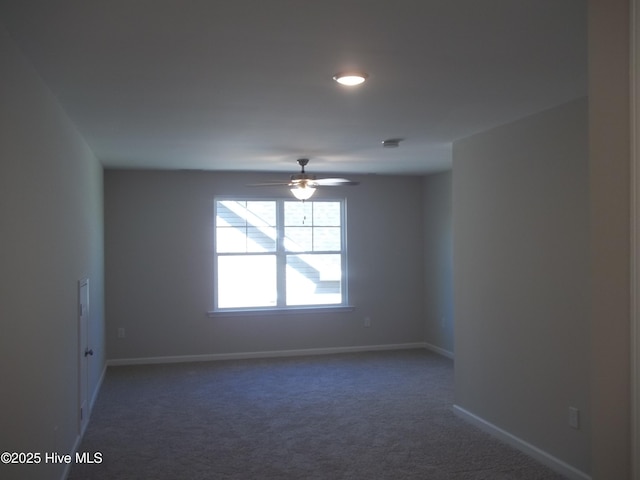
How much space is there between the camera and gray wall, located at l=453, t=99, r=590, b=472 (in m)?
3.75

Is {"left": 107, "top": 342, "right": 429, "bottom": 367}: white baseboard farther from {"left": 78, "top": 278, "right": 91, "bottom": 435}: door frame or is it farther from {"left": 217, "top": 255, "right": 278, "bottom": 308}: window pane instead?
{"left": 78, "top": 278, "right": 91, "bottom": 435}: door frame

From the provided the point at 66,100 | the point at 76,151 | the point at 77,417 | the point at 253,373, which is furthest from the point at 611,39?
the point at 253,373

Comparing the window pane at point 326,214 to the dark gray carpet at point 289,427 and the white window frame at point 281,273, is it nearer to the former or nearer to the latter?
the white window frame at point 281,273

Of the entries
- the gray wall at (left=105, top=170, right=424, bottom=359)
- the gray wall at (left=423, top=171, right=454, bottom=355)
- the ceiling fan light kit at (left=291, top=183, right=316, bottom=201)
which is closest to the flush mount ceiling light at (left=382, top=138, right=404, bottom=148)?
the ceiling fan light kit at (left=291, top=183, right=316, bottom=201)

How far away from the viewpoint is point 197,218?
298 inches

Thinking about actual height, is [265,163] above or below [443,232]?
above

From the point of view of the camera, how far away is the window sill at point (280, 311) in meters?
7.60

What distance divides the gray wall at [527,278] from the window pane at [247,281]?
131 inches

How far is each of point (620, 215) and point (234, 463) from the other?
346 centimetres

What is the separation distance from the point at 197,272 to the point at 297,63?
516cm

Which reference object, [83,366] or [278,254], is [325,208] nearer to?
[278,254]

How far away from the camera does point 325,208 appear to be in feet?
26.8

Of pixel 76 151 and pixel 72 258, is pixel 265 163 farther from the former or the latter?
pixel 72 258

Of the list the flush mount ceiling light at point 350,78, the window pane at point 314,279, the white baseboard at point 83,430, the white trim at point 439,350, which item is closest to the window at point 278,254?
the window pane at point 314,279
